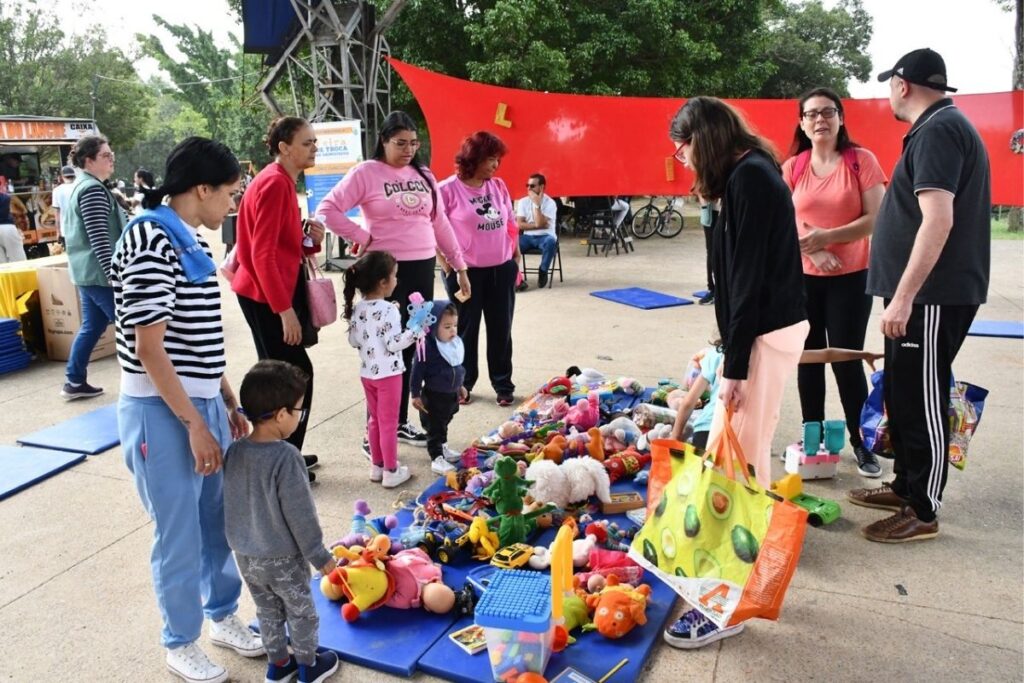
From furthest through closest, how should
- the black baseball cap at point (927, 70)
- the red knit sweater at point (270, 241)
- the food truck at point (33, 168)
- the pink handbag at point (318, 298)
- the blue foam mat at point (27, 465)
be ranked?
1. the food truck at point (33, 168)
2. the blue foam mat at point (27, 465)
3. the pink handbag at point (318, 298)
4. the red knit sweater at point (270, 241)
5. the black baseball cap at point (927, 70)

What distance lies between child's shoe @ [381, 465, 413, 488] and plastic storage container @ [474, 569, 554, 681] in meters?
1.57

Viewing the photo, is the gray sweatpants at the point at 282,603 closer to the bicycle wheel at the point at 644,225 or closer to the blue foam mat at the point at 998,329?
the blue foam mat at the point at 998,329

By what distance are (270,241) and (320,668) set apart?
1859 millimetres

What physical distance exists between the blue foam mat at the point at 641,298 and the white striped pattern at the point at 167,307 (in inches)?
247

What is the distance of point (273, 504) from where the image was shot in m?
2.11

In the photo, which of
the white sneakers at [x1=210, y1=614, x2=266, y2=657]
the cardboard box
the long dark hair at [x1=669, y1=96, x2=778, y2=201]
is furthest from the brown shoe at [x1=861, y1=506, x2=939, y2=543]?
the cardboard box

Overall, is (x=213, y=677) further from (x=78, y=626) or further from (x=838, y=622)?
(x=838, y=622)

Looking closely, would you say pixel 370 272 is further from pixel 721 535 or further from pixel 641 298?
pixel 641 298

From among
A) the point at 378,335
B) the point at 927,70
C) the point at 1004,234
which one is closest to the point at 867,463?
the point at 927,70

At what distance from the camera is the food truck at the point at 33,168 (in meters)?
14.7

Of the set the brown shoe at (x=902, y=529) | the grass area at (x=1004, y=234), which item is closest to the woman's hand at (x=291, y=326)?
the brown shoe at (x=902, y=529)

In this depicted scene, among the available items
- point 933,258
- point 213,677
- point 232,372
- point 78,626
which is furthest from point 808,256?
point 232,372

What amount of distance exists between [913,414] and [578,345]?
3729mm

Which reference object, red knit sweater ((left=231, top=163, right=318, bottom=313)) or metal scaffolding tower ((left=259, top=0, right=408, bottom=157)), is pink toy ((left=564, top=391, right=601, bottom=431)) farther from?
metal scaffolding tower ((left=259, top=0, right=408, bottom=157))
